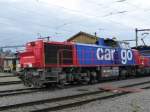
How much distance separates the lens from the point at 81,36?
62625 millimetres

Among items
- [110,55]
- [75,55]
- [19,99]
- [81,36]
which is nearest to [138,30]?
[81,36]

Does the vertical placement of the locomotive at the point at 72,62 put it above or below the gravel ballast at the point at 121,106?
above

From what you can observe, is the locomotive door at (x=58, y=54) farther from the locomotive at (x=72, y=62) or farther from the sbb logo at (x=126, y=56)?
the sbb logo at (x=126, y=56)

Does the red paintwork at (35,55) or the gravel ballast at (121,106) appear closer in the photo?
the gravel ballast at (121,106)

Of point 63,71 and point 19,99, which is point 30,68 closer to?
point 63,71

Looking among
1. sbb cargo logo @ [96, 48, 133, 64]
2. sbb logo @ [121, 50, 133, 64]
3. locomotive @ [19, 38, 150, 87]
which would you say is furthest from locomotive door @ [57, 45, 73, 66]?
sbb logo @ [121, 50, 133, 64]

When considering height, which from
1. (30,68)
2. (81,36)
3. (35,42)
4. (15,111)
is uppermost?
(81,36)

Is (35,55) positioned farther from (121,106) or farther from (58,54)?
(121,106)

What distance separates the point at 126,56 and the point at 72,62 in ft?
23.1

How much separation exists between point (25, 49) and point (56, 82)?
2858 millimetres

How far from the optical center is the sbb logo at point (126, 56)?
87.0ft

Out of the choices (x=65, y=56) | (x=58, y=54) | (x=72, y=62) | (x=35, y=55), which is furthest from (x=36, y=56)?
(x=72, y=62)

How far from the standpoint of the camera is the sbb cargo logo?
2384 cm

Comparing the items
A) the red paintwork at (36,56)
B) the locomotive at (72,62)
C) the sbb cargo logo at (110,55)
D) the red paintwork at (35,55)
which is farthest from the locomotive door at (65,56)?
the sbb cargo logo at (110,55)
